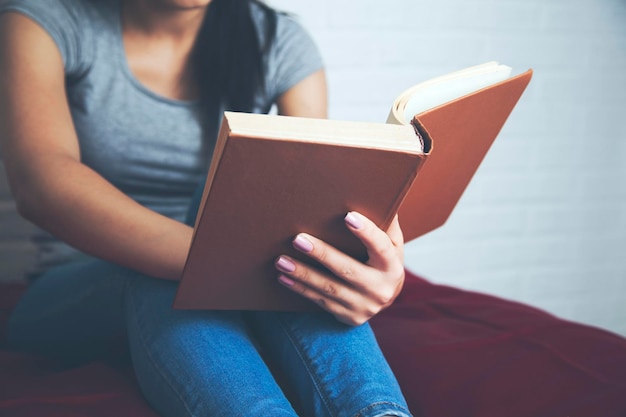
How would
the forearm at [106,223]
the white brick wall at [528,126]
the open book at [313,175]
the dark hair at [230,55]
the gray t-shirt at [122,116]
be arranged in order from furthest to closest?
the white brick wall at [528,126] < the dark hair at [230,55] < the gray t-shirt at [122,116] < the forearm at [106,223] < the open book at [313,175]

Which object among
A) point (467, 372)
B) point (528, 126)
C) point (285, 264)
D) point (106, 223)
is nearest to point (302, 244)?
point (285, 264)

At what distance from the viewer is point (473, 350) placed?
1004 mm

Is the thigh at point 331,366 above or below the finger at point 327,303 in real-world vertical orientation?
below

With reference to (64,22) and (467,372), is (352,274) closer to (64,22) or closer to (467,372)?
(467,372)

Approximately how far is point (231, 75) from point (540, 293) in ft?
4.20

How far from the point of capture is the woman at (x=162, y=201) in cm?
73

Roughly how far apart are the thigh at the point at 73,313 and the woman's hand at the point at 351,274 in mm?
280

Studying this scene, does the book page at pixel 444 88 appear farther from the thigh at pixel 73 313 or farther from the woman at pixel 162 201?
the thigh at pixel 73 313

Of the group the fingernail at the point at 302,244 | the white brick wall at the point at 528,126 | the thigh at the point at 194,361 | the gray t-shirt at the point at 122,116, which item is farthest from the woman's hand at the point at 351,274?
the white brick wall at the point at 528,126

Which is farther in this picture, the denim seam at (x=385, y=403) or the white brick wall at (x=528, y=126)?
the white brick wall at (x=528, y=126)

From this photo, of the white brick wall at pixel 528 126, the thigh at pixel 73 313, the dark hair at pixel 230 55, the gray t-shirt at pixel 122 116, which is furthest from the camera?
the white brick wall at pixel 528 126

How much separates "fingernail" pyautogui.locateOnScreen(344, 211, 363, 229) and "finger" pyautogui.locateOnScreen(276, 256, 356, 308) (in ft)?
0.28

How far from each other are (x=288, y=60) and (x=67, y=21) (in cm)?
38

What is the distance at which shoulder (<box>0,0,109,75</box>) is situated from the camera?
3.19 feet
